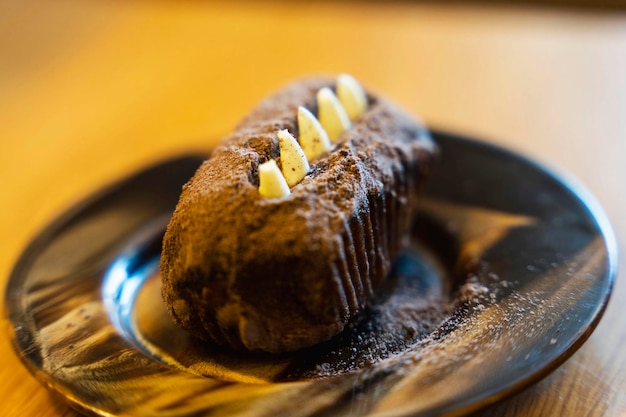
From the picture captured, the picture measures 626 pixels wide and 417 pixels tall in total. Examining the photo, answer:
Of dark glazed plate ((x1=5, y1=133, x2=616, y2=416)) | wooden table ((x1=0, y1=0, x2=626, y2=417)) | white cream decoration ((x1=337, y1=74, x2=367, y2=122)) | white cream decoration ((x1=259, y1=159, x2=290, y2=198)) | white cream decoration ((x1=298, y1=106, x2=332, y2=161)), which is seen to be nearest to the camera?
dark glazed plate ((x1=5, y1=133, x2=616, y2=416))

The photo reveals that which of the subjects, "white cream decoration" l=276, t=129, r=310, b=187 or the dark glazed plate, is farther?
"white cream decoration" l=276, t=129, r=310, b=187

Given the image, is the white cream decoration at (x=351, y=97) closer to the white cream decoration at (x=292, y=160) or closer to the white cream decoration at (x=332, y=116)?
the white cream decoration at (x=332, y=116)

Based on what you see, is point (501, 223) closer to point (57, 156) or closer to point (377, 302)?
point (377, 302)

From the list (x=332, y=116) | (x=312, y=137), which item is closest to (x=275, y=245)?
(x=312, y=137)

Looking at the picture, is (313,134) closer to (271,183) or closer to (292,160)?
(292,160)

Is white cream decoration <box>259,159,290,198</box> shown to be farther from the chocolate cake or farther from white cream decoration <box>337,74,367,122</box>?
white cream decoration <box>337,74,367,122</box>

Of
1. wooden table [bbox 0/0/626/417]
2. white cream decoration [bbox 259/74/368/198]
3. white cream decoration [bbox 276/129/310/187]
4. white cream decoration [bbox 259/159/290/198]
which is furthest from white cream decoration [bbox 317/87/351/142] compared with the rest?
wooden table [bbox 0/0/626/417]

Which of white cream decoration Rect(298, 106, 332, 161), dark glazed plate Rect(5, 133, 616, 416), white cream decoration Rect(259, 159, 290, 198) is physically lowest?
dark glazed plate Rect(5, 133, 616, 416)
